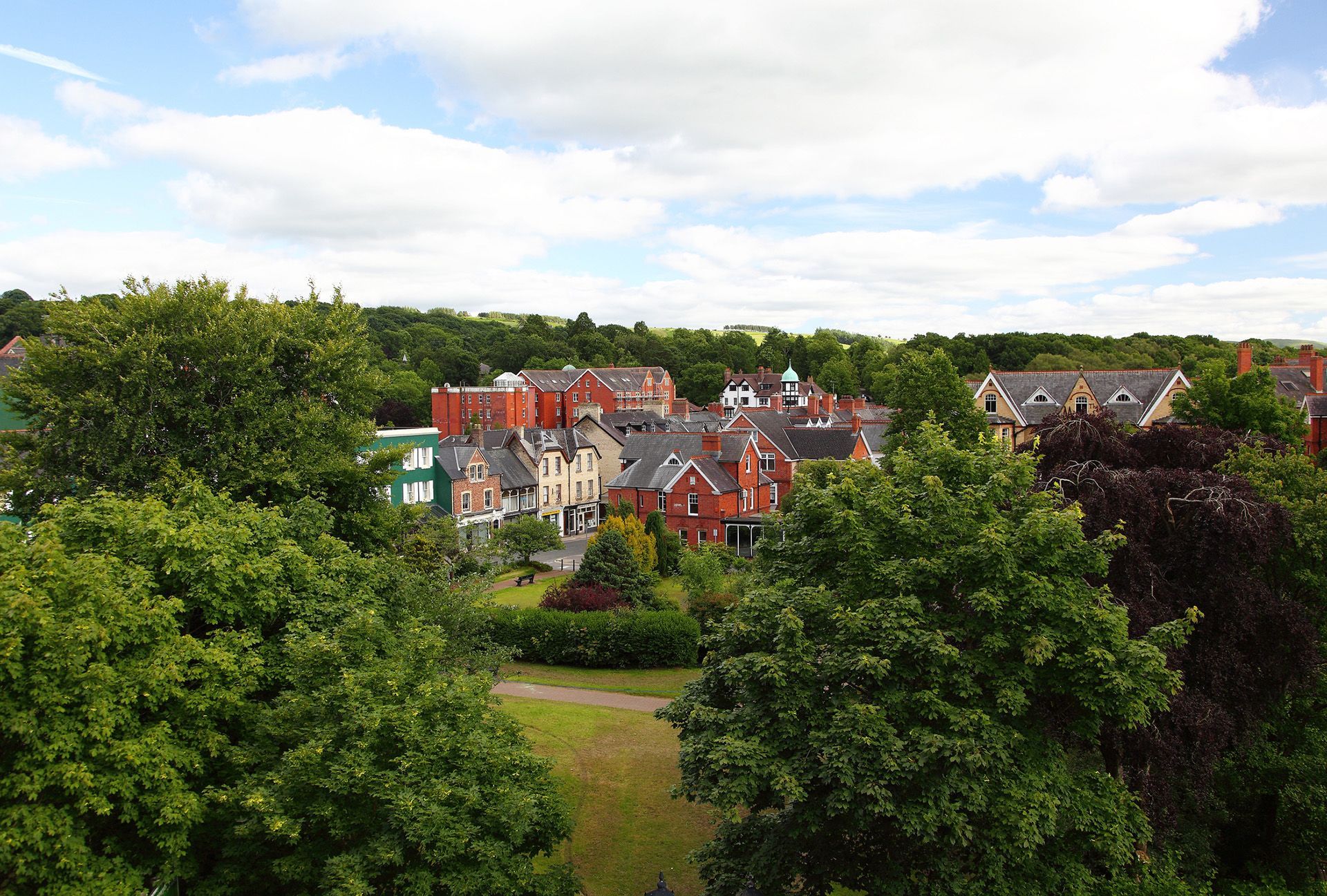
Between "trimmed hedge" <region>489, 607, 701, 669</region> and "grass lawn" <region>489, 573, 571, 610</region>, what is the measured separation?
19.2ft

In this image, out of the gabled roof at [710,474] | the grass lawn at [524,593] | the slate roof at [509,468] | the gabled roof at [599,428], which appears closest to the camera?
the grass lawn at [524,593]

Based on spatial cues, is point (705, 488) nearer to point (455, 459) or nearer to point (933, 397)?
point (933, 397)

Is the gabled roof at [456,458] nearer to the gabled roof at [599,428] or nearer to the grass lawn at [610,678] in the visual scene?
the gabled roof at [599,428]

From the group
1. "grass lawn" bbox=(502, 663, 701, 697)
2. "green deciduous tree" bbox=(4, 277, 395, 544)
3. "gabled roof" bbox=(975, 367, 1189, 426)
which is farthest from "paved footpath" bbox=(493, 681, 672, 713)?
"gabled roof" bbox=(975, 367, 1189, 426)

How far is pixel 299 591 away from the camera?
16.6 m

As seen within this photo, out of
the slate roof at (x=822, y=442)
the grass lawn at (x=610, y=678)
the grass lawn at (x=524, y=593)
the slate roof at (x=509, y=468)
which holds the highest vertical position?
the slate roof at (x=822, y=442)

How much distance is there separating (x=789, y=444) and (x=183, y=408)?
50503 millimetres

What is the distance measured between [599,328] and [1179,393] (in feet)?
528

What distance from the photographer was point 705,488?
55.8m

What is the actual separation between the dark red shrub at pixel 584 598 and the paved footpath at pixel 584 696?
4.64 m

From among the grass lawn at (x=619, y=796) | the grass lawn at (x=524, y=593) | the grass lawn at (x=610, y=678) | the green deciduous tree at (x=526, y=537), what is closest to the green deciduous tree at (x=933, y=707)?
the grass lawn at (x=619, y=796)

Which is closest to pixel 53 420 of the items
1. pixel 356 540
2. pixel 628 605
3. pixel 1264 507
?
pixel 356 540

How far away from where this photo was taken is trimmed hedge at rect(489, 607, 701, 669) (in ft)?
110

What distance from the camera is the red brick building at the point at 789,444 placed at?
6291 cm
